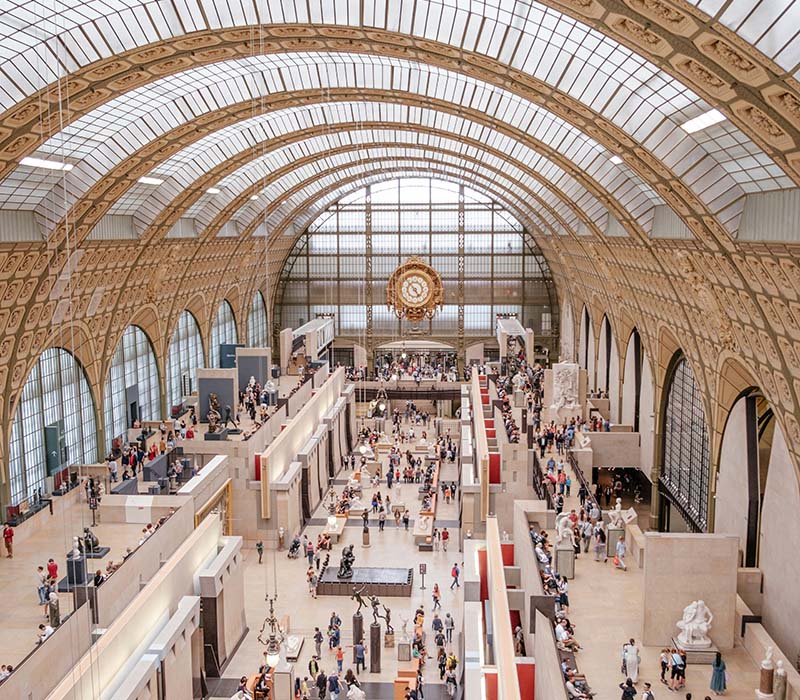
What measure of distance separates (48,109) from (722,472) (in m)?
22.2

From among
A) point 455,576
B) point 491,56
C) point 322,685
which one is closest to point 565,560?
point 322,685

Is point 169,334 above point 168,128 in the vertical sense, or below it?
below

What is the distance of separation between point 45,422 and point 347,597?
48.4ft

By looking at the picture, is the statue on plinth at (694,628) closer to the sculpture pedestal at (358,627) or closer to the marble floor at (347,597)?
the marble floor at (347,597)

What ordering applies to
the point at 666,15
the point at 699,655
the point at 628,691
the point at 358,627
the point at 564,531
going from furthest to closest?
1. the point at 358,627
2. the point at 564,531
3. the point at 699,655
4. the point at 628,691
5. the point at 666,15

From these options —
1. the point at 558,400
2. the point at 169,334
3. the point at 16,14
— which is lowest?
the point at 558,400

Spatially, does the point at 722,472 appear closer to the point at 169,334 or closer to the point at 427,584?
the point at 427,584

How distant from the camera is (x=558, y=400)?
4028 centimetres

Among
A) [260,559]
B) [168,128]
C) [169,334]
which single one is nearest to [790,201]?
[168,128]

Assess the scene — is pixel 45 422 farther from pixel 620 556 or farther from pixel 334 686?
pixel 620 556

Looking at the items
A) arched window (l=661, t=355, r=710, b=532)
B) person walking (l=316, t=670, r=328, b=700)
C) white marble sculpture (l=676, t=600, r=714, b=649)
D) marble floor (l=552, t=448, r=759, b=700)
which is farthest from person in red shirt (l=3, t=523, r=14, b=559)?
arched window (l=661, t=355, r=710, b=532)

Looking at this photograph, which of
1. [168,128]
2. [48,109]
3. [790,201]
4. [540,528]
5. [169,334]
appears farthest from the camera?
[169,334]

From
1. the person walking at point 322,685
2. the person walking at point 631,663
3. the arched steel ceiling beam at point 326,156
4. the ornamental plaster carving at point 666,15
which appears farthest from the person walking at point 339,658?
the arched steel ceiling beam at point 326,156

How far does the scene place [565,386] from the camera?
4031 centimetres
